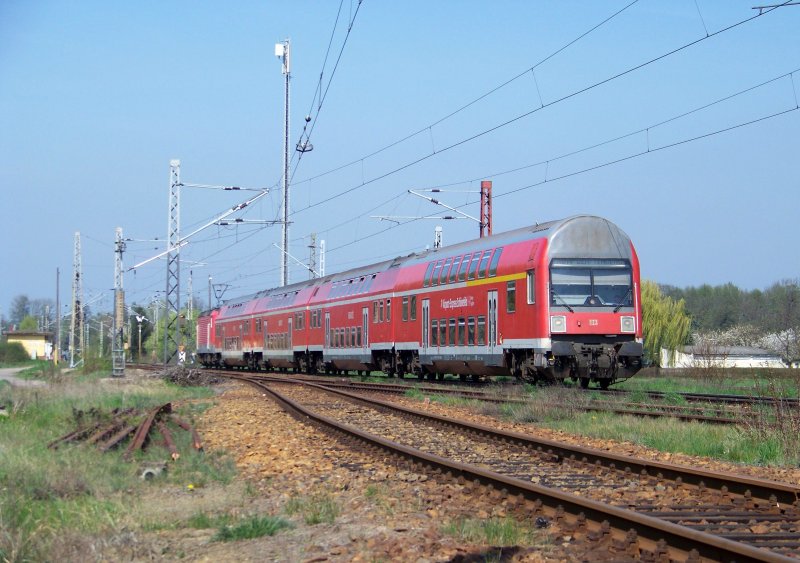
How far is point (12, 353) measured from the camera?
85250mm

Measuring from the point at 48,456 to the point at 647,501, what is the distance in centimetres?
706

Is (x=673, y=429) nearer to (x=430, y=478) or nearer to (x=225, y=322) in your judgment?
(x=430, y=478)

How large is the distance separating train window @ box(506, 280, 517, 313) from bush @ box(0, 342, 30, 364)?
68.8 meters

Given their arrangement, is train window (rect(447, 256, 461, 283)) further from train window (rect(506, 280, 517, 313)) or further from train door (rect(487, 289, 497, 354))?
train window (rect(506, 280, 517, 313))

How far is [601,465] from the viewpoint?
10.9 m

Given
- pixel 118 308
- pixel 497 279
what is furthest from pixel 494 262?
pixel 118 308

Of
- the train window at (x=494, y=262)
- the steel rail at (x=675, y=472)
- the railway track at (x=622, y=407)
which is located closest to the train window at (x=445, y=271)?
the train window at (x=494, y=262)

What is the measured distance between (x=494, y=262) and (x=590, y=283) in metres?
3.08

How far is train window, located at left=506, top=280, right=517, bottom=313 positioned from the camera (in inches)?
911

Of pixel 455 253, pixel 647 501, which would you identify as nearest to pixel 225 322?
pixel 455 253

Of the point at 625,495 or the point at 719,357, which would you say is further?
the point at 719,357

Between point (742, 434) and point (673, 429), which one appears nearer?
point (742, 434)

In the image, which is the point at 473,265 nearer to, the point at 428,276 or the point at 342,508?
the point at 428,276

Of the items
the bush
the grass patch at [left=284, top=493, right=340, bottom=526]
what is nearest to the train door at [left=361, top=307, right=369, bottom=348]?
the grass patch at [left=284, top=493, right=340, bottom=526]
